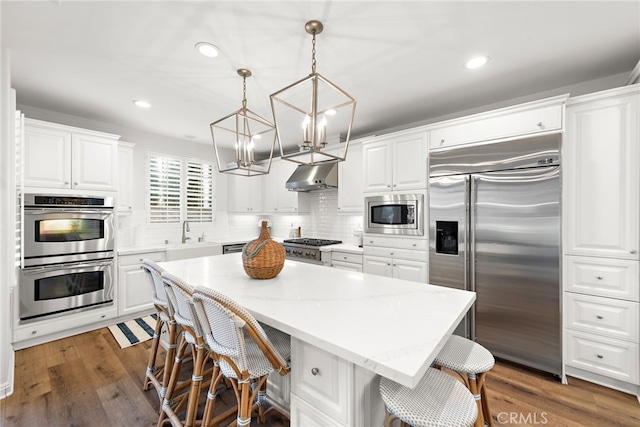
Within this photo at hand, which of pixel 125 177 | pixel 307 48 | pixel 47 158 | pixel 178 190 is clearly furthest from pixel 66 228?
pixel 307 48

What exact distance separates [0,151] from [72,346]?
6.73ft

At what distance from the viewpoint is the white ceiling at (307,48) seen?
1.68 meters

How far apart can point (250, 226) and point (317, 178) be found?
2.16 meters

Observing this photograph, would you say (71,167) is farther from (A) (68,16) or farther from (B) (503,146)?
(B) (503,146)

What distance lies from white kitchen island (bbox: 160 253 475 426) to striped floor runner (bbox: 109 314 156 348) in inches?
80.6

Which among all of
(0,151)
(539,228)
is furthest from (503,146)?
(0,151)

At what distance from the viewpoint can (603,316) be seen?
2195 mm

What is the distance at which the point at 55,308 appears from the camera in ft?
9.86

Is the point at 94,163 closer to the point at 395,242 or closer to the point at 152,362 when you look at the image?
the point at 152,362

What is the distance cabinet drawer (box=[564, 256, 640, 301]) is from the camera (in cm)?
210

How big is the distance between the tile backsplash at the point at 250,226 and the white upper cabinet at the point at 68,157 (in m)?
0.85

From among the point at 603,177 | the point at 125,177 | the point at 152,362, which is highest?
the point at 125,177

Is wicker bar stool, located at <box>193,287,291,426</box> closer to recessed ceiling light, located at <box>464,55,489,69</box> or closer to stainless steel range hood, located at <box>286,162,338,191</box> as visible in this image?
recessed ceiling light, located at <box>464,55,489,69</box>

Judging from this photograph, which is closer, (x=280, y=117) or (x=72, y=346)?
(x=72, y=346)
